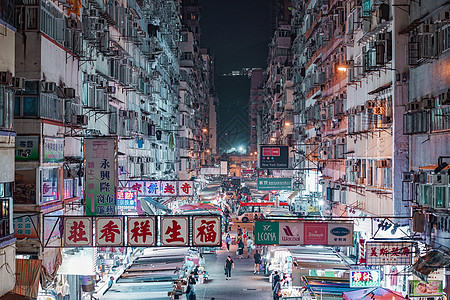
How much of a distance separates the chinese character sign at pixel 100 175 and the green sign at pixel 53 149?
32.1 inches

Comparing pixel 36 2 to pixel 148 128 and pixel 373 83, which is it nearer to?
pixel 373 83

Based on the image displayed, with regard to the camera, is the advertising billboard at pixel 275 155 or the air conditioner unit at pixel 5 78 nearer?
the air conditioner unit at pixel 5 78

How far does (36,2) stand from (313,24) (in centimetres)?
2771

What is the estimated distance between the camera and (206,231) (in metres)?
16.4

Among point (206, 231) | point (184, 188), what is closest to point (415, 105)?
point (206, 231)

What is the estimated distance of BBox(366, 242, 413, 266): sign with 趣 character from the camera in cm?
1798

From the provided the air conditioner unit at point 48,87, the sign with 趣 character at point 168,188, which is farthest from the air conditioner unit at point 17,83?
the sign with 趣 character at point 168,188

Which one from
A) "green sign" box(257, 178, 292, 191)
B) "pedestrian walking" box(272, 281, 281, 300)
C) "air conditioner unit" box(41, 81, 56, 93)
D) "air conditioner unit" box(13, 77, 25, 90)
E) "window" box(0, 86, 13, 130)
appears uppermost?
"air conditioner unit" box(41, 81, 56, 93)

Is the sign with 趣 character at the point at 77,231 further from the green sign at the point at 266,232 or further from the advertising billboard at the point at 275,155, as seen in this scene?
the advertising billboard at the point at 275,155

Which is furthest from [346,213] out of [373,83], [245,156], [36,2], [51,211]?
[245,156]

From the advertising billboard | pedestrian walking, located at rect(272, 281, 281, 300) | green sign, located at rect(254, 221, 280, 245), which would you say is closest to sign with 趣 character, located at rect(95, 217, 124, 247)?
green sign, located at rect(254, 221, 280, 245)

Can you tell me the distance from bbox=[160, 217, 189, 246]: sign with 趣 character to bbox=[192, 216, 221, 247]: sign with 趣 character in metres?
0.25

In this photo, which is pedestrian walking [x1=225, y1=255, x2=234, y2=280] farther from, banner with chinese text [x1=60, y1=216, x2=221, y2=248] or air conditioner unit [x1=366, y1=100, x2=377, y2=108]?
banner with chinese text [x1=60, y1=216, x2=221, y2=248]

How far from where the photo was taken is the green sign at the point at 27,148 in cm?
1636
